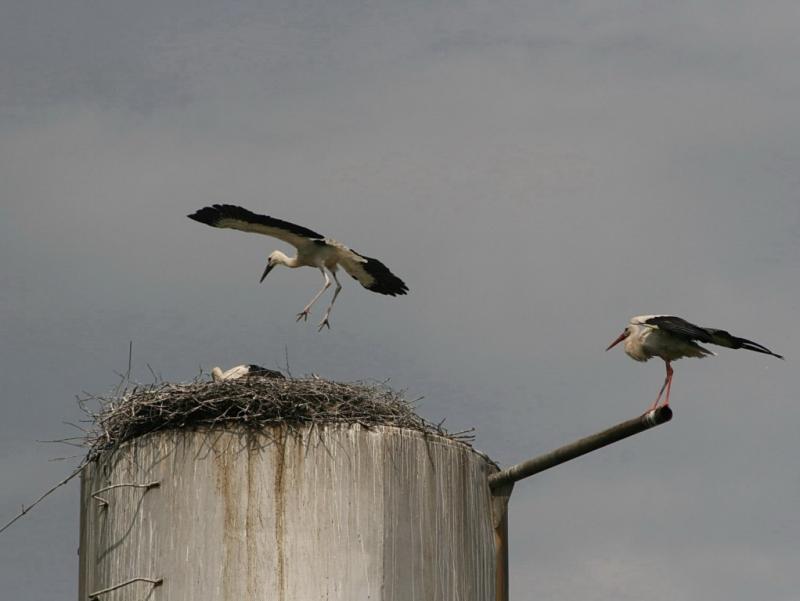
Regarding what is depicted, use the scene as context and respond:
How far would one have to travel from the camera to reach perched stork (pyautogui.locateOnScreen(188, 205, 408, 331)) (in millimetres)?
19391

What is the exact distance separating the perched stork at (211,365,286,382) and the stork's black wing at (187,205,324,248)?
262 cm

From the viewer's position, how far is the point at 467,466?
1527cm

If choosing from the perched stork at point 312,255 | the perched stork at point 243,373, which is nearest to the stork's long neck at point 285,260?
the perched stork at point 312,255

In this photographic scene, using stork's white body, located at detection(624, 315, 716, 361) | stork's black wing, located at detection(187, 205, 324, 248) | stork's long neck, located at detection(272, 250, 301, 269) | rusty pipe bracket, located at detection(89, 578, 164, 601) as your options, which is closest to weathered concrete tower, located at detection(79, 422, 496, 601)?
rusty pipe bracket, located at detection(89, 578, 164, 601)

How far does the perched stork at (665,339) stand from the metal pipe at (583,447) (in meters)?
1.55

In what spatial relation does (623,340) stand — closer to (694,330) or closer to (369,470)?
(694,330)

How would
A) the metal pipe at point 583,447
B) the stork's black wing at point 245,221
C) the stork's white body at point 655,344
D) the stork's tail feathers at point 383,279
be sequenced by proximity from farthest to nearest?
the stork's tail feathers at point 383,279, the stork's black wing at point 245,221, the stork's white body at point 655,344, the metal pipe at point 583,447

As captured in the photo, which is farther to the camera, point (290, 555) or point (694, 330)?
point (694, 330)

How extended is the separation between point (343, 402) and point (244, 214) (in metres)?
4.73

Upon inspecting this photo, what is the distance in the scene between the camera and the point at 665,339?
52.9 ft

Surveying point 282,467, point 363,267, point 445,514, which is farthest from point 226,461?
point 363,267

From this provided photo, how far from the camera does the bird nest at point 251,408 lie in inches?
580

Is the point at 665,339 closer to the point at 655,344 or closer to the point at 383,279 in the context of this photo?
the point at 655,344

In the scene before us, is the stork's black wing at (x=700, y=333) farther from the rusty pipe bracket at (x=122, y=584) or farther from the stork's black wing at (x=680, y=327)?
the rusty pipe bracket at (x=122, y=584)
